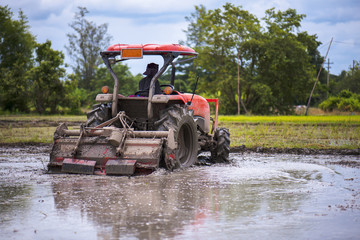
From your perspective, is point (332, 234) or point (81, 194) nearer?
point (332, 234)

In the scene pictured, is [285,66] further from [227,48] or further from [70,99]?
[70,99]

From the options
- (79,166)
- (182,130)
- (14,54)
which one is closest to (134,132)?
(79,166)

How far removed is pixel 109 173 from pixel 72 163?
713 millimetres

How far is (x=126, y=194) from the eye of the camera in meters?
7.12

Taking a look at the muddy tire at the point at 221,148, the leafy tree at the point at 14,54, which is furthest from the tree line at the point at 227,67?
the muddy tire at the point at 221,148

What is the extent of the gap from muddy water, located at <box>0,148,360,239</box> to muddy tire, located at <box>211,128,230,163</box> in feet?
5.65

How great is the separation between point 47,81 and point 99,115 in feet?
118

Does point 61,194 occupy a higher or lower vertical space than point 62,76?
lower

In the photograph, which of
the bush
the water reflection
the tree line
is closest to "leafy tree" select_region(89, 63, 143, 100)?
the tree line

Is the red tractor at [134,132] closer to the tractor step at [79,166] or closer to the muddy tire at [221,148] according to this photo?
the tractor step at [79,166]

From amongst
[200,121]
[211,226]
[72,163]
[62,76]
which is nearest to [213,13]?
[62,76]

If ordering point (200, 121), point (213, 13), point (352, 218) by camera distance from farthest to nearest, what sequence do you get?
point (213, 13)
point (200, 121)
point (352, 218)

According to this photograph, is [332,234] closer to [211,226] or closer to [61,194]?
[211,226]

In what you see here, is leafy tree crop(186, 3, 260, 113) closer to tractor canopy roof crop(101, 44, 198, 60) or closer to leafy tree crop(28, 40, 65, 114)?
leafy tree crop(28, 40, 65, 114)
